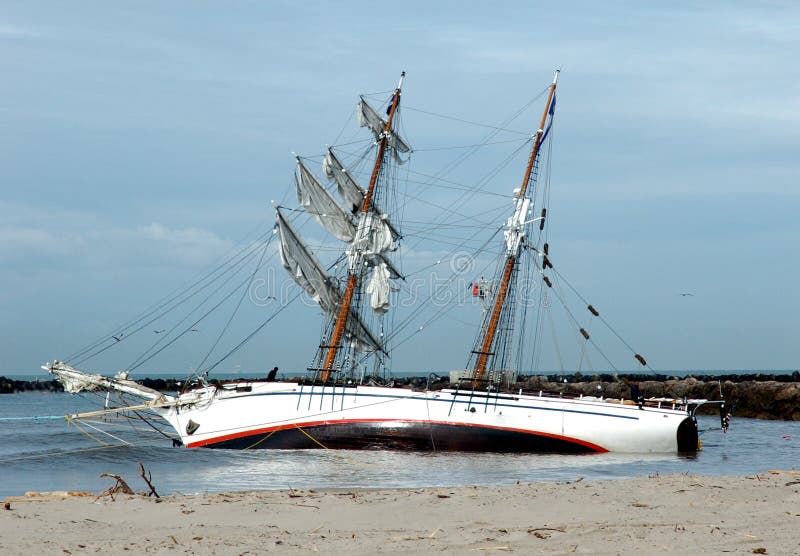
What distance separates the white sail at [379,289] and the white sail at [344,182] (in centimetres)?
337

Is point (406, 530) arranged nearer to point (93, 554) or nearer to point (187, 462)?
point (93, 554)

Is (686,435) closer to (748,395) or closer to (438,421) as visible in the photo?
(438,421)

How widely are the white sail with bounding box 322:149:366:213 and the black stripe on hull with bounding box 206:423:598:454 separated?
12815 mm

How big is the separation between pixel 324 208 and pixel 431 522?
105ft

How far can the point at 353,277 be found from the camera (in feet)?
140

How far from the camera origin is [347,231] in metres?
43.7

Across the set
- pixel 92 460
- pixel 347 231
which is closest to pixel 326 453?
pixel 92 460

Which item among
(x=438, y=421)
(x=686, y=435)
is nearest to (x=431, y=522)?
(x=438, y=421)

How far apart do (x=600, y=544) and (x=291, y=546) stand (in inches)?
150

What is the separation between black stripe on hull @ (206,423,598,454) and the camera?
3416cm

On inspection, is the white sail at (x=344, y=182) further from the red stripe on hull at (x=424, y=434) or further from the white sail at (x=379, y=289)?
the red stripe on hull at (x=424, y=434)

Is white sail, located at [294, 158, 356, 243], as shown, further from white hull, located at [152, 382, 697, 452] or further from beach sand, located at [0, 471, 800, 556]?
beach sand, located at [0, 471, 800, 556]

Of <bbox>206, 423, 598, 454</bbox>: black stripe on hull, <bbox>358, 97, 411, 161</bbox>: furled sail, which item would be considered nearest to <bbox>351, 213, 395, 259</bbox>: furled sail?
<bbox>358, 97, 411, 161</bbox>: furled sail

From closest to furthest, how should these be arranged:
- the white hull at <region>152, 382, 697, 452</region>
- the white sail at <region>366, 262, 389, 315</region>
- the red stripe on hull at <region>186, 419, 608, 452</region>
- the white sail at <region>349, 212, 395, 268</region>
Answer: the white hull at <region>152, 382, 697, 452</region> → the red stripe on hull at <region>186, 419, 608, 452</region> → the white sail at <region>349, 212, 395, 268</region> → the white sail at <region>366, 262, 389, 315</region>
